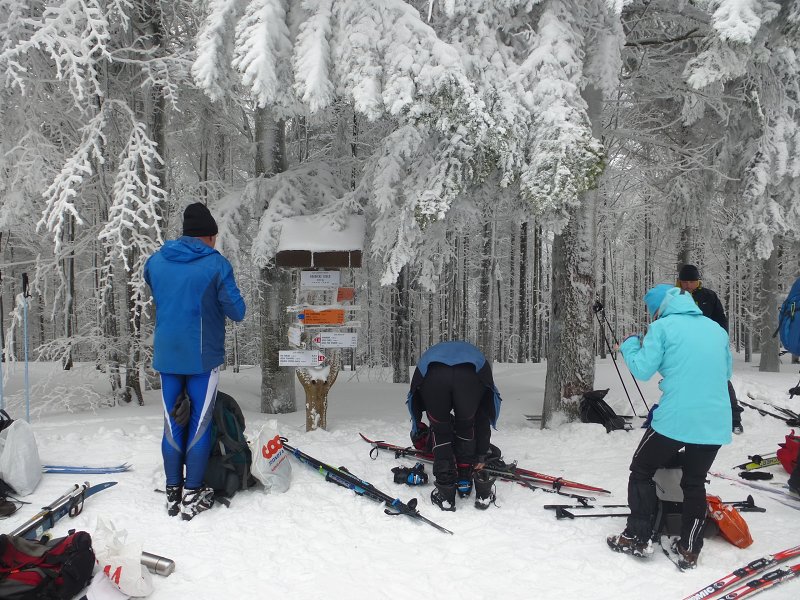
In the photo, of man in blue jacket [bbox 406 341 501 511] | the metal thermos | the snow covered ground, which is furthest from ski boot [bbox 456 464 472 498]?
the metal thermos

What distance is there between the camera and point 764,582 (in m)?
3.45

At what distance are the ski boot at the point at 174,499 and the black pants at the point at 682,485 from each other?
3.35 meters

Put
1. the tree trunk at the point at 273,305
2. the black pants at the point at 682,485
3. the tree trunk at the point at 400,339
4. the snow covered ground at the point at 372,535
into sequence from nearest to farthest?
the snow covered ground at the point at 372,535, the black pants at the point at 682,485, the tree trunk at the point at 273,305, the tree trunk at the point at 400,339

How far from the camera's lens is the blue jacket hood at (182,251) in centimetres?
434

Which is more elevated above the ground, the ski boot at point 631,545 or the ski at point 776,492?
the ski boot at point 631,545

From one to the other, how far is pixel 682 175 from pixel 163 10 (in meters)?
9.93

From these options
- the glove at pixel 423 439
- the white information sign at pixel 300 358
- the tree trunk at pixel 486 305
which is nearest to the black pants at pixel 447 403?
the glove at pixel 423 439

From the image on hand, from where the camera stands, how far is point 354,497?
4.75 m

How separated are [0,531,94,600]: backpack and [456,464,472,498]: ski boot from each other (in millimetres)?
2865

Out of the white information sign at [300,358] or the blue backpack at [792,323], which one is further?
the white information sign at [300,358]

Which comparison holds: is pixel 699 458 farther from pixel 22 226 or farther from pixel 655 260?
pixel 655 260

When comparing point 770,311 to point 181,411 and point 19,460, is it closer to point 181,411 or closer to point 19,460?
point 181,411

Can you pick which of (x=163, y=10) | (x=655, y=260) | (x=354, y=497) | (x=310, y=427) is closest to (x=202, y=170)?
(x=163, y=10)

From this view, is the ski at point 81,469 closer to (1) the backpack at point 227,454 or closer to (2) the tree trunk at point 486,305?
(1) the backpack at point 227,454
